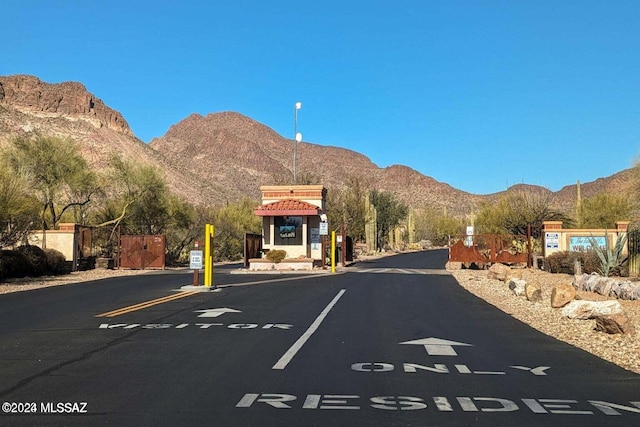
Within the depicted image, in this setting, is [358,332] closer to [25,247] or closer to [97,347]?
[97,347]

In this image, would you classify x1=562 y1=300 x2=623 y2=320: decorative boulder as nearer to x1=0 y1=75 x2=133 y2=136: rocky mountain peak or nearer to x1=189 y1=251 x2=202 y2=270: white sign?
x1=189 y1=251 x2=202 y2=270: white sign

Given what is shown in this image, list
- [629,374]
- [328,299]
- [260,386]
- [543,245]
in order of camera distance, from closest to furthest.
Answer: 1. [260,386]
2. [629,374]
3. [328,299]
4. [543,245]

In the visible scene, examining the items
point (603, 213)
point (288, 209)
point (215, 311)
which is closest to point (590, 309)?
point (215, 311)

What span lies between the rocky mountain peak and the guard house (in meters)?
77.7

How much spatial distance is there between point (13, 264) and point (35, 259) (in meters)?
1.73

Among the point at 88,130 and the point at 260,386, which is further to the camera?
the point at 88,130

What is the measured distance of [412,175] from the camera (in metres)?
165

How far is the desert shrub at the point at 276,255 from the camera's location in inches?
1364

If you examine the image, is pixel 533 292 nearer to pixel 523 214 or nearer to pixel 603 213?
pixel 603 213

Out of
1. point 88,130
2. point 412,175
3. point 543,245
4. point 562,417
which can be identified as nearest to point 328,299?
point 562,417

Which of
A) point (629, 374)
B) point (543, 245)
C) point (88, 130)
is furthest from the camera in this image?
point (88, 130)

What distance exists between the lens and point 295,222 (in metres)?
37.4

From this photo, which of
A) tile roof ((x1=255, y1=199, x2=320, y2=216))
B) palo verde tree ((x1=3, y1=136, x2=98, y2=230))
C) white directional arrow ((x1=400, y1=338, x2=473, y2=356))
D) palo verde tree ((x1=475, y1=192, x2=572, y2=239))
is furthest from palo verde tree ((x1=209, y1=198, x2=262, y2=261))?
white directional arrow ((x1=400, y1=338, x2=473, y2=356))

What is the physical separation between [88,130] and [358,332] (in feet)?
311
